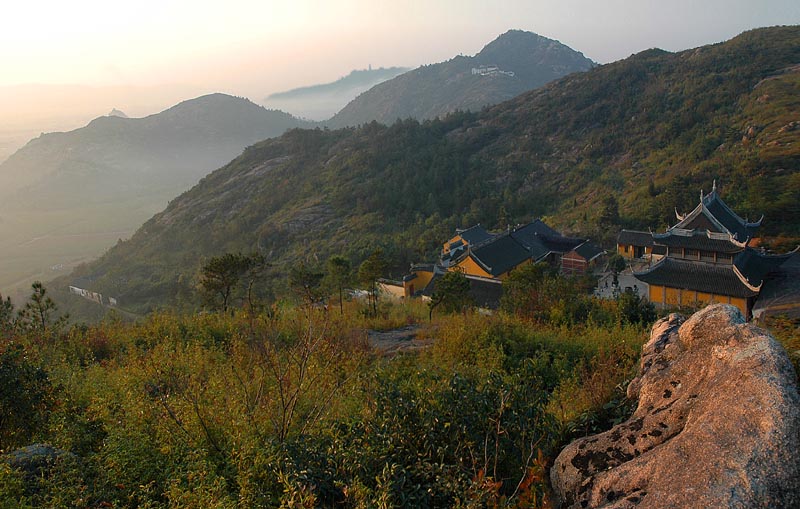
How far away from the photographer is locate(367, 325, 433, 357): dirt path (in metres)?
8.16

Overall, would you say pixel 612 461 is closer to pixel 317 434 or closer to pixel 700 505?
pixel 700 505

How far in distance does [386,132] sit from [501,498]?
190 ft

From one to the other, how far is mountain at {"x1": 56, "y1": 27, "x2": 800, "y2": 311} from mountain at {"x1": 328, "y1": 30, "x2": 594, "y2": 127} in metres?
60.5

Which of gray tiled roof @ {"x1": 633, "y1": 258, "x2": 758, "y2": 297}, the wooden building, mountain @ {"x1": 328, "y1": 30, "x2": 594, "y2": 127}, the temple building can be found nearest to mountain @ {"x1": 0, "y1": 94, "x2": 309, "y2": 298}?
mountain @ {"x1": 328, "y1": 30, "x2": 594, "y2": 127}

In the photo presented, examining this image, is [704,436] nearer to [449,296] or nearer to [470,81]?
[449,296]

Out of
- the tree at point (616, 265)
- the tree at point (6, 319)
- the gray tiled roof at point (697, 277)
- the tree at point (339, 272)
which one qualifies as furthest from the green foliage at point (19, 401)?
the tree at point (616, 265)

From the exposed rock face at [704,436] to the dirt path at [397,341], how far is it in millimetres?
5159

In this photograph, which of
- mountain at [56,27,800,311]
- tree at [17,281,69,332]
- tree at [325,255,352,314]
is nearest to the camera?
tree at [17,281,69,332]

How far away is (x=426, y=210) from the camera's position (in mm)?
41938

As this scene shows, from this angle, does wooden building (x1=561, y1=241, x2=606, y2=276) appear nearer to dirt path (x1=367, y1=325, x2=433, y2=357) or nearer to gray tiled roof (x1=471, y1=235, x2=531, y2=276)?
gray tiled roof (x1=471, y1=235, x2=531, y2=276)

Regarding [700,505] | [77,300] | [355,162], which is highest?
[355,162]

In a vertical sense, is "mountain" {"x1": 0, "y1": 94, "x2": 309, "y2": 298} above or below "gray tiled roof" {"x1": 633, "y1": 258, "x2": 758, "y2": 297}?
above

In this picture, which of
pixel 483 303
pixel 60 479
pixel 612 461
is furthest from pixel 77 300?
pixel 612 461

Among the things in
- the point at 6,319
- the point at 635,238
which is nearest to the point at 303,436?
the point at 6,319
